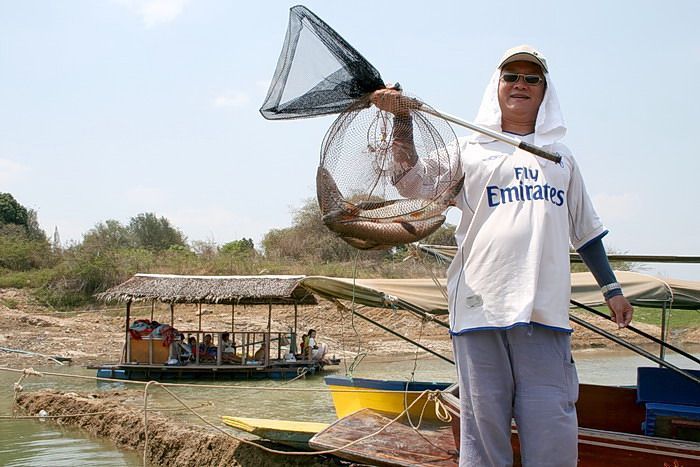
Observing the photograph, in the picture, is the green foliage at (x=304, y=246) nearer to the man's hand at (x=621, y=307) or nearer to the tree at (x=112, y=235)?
the tree at (x=112, y=235)

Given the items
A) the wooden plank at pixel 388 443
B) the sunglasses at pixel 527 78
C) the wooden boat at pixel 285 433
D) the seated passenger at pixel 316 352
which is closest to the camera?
the sunglasses at pixel 527 78

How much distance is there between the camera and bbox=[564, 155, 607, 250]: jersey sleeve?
2.74 meters

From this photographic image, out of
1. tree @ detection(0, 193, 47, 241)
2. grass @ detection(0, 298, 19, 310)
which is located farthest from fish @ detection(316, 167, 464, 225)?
tree @ detection(0, 193, 47, 241)

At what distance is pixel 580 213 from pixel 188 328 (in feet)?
69.3

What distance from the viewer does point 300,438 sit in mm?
6562

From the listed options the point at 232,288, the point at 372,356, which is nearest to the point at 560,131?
the point at 232,288

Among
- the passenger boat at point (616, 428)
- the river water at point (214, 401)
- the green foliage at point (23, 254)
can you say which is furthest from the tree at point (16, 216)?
the passenger boat at point (616, 428)

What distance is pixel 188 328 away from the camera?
22906mm

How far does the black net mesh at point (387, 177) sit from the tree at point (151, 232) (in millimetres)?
40331

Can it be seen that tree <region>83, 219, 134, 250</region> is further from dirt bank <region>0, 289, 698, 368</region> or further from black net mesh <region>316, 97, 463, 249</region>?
black net mesh <region>316, 97, 463, 249</region>

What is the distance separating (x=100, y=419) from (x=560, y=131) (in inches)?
330

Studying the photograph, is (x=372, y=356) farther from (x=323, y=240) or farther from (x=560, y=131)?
(x=560, y=131)

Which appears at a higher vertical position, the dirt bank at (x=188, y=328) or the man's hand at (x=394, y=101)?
the man's hand at (x=394, y=101)

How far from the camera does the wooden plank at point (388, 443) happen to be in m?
4.98
